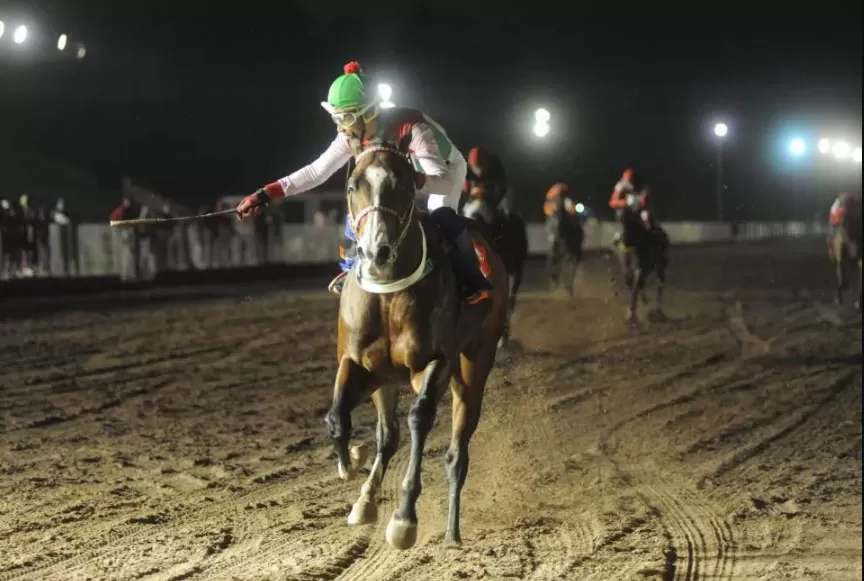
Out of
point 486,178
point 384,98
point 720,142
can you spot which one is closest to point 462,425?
point 384,98

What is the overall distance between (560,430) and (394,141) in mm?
4678

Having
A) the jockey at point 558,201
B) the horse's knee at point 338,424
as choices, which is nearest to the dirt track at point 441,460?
the horse's knee at point 338,424

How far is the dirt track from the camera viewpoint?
607 centimetres

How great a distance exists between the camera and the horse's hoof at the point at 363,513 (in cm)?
604

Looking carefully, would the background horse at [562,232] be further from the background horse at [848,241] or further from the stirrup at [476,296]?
the stirrup at [476,296]

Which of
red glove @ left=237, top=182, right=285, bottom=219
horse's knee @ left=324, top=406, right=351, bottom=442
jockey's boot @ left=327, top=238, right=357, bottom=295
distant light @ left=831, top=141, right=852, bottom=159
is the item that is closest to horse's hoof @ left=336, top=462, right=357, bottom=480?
horse's knee @ left=324, top=406, right=351, bottom=442

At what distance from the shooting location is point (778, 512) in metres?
7.54

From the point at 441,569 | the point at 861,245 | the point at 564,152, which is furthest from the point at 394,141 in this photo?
the point at 564,152

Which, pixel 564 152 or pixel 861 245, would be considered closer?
pixel 861 245

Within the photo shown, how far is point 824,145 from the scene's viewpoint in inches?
2441

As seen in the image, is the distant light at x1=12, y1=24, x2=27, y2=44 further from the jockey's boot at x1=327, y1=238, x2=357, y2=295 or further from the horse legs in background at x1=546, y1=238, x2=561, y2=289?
the jockey's boot at x1=327, y1=238, x2=357, y2=295

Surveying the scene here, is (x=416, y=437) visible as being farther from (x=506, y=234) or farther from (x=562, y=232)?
(x=562, y=232)

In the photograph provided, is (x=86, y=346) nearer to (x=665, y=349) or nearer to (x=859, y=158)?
(x=665, y=349)

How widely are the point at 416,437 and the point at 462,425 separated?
868mm
